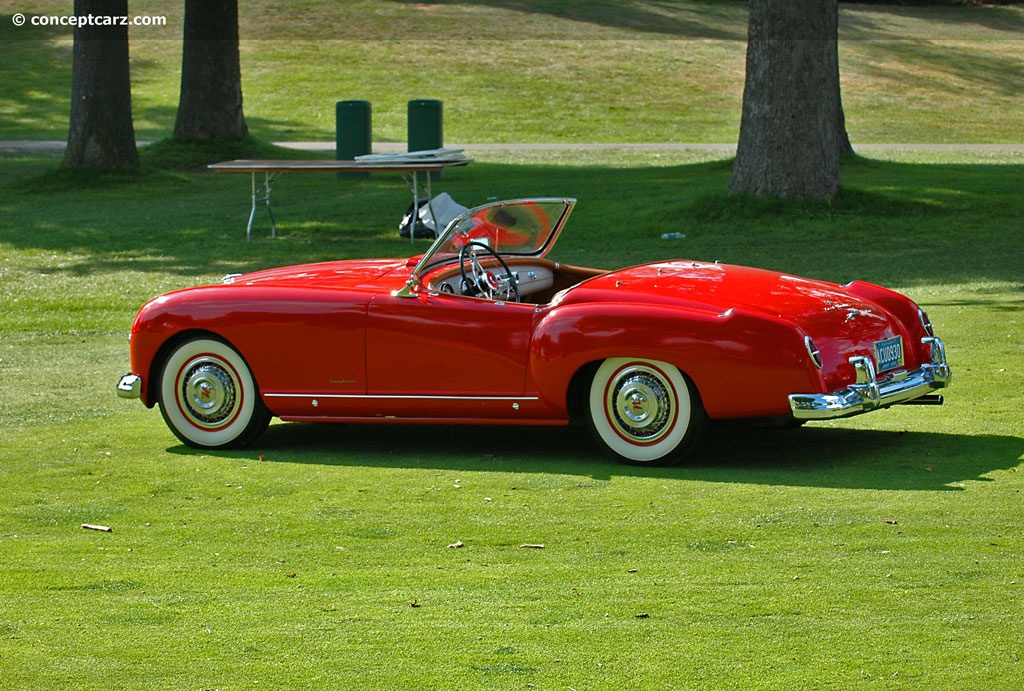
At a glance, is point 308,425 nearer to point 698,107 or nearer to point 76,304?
point 76,304

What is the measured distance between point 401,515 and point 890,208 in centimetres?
1381

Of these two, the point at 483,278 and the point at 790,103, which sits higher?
the point at 790,103

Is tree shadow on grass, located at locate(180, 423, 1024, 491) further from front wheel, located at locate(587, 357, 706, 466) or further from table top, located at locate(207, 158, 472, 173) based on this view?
table top, located at locate(207, 158, 472, 173)

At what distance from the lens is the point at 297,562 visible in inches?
220

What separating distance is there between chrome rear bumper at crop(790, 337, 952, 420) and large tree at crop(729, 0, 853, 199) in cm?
1130

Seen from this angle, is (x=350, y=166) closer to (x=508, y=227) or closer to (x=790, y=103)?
(x=790, y=103)

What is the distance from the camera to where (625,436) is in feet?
23.3

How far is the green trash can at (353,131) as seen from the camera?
26.2 metres

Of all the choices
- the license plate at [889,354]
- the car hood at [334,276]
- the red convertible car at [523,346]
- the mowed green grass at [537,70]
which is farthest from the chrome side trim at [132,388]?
the mowed green grass at [537,70]

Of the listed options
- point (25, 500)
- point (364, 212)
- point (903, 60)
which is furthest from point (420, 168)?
point (903, 60)

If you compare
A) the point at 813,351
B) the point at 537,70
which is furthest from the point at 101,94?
the point at 537,70

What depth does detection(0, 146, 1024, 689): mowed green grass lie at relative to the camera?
445cm

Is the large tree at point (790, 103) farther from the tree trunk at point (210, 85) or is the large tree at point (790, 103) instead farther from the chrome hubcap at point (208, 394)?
the tree trunk at point (210, 85)

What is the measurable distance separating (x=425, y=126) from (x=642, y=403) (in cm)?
2031
